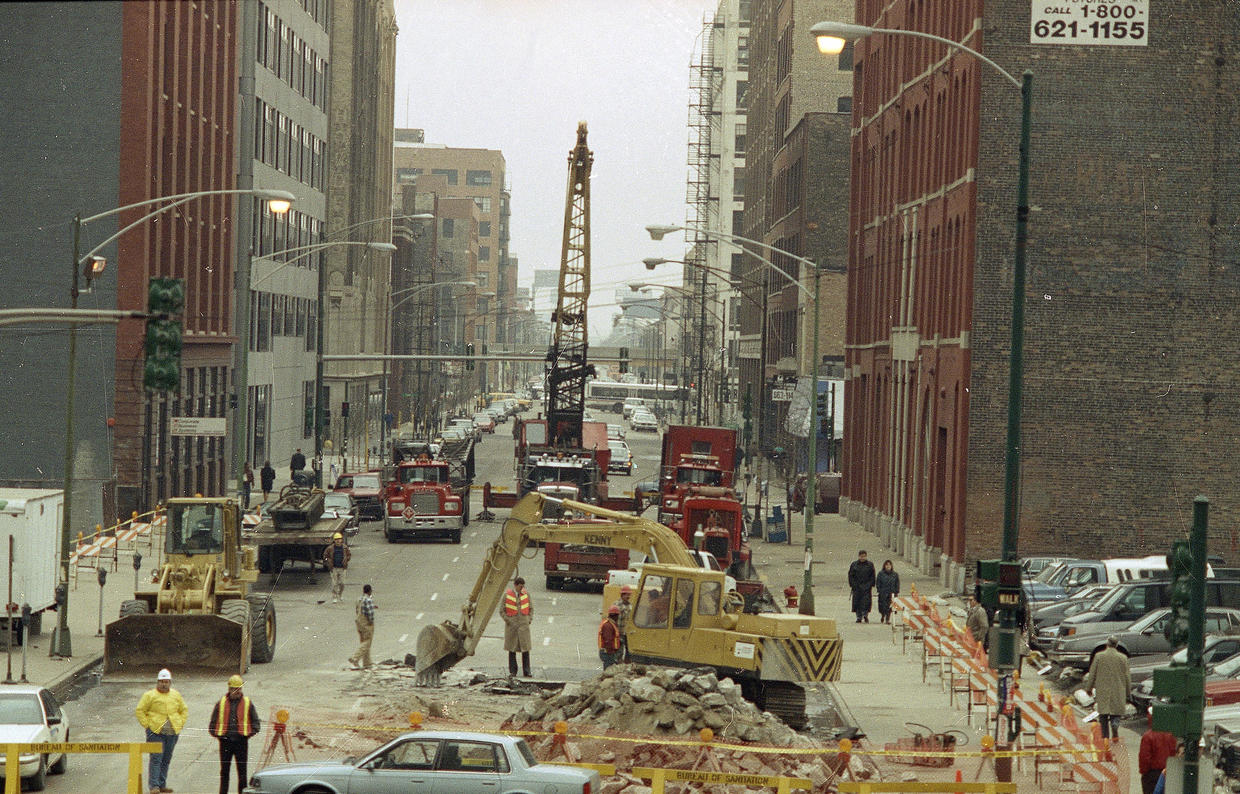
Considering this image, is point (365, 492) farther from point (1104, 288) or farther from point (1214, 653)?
point (1214, 653)

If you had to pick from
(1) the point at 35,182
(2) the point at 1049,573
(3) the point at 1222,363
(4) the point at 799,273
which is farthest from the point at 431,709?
(4) the point at 799,273

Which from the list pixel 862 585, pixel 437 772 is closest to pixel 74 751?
pixel 437 772

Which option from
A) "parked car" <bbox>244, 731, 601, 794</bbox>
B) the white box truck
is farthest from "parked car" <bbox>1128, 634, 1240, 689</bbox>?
the white box truck

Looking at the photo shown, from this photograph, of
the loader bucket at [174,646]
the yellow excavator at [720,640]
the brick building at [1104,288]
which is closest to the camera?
the yellow excavator at [720,640]

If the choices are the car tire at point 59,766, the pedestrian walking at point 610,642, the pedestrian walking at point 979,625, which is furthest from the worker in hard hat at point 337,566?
the car tire at point 59,766

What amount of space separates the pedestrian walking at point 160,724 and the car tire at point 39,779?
54.8 inches

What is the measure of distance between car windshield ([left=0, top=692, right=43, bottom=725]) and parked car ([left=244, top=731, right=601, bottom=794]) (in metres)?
3.96

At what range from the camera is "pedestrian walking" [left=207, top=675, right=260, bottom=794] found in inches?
796

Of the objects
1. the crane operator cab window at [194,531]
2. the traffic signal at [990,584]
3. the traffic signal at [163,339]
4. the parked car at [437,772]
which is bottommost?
the parked car at [437,772]

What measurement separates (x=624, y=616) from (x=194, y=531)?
8.94 metres

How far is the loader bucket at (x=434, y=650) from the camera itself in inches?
1173

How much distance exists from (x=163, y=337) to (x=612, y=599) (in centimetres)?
1532

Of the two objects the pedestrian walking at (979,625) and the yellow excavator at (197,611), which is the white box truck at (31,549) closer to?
the yellow excavator at (197,611)

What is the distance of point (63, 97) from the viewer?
50500 mm
